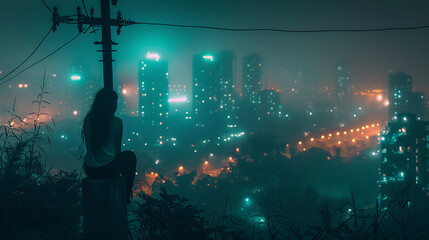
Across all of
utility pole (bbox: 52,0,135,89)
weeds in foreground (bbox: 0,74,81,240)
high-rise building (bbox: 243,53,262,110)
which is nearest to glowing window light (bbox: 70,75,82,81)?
high-rise building (bbox: 243,53,262,110)

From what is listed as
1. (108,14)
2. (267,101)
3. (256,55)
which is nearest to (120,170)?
(108,14)

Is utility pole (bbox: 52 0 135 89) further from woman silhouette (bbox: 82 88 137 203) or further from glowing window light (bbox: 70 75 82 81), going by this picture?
glowing window light (bbox: 70 75 82 81)

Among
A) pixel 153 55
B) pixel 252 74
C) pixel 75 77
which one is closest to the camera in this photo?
pixel 153 55

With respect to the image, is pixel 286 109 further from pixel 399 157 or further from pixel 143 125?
pixel 399 157

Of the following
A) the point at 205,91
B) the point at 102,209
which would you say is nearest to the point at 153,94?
the point at 205,91

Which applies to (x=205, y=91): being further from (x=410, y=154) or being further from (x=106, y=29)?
(x=106, y=29)
